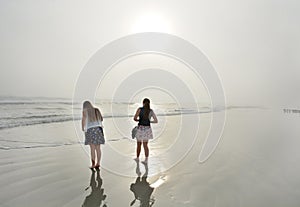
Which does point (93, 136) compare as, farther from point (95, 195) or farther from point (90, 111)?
point (95, 195)

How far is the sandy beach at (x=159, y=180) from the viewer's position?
337 centimetres

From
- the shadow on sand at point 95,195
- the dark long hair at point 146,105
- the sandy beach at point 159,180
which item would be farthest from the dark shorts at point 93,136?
the dark long hair at point 146,105

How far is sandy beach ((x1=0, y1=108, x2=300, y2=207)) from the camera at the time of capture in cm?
337

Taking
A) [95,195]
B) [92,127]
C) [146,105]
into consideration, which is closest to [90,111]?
[92,127]

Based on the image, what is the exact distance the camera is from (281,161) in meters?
5.52

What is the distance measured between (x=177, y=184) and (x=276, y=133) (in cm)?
705

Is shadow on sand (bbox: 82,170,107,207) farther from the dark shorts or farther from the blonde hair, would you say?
the blonde hair

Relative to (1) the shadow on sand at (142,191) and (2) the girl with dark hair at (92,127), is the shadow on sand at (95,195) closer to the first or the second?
(1) the shadow on sand at (142,191)

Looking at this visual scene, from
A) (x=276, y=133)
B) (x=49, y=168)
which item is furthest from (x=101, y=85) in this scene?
(x=276, y=133)

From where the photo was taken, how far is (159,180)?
4176mm

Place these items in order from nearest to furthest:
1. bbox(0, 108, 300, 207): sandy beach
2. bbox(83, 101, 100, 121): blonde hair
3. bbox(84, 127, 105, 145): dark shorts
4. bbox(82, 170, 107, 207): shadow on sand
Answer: bbox(82, 170, 107, 207): shadow on sand
bbox(0, 108, 300, 207): sandy beach
bbox(83, 101, 100, 121): blonde hair
bbox(84, 127, 105, 145): dark shorts

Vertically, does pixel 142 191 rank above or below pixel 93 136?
below

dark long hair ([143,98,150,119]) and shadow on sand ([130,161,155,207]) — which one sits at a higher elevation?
dark long hair ([143,98,150,119])

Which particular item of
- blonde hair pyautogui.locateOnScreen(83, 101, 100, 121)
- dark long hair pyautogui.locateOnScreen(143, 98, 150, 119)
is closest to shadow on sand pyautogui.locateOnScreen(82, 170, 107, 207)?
blonde hair pyautogui.locateOnScreen(83, 101, 100, 121)
